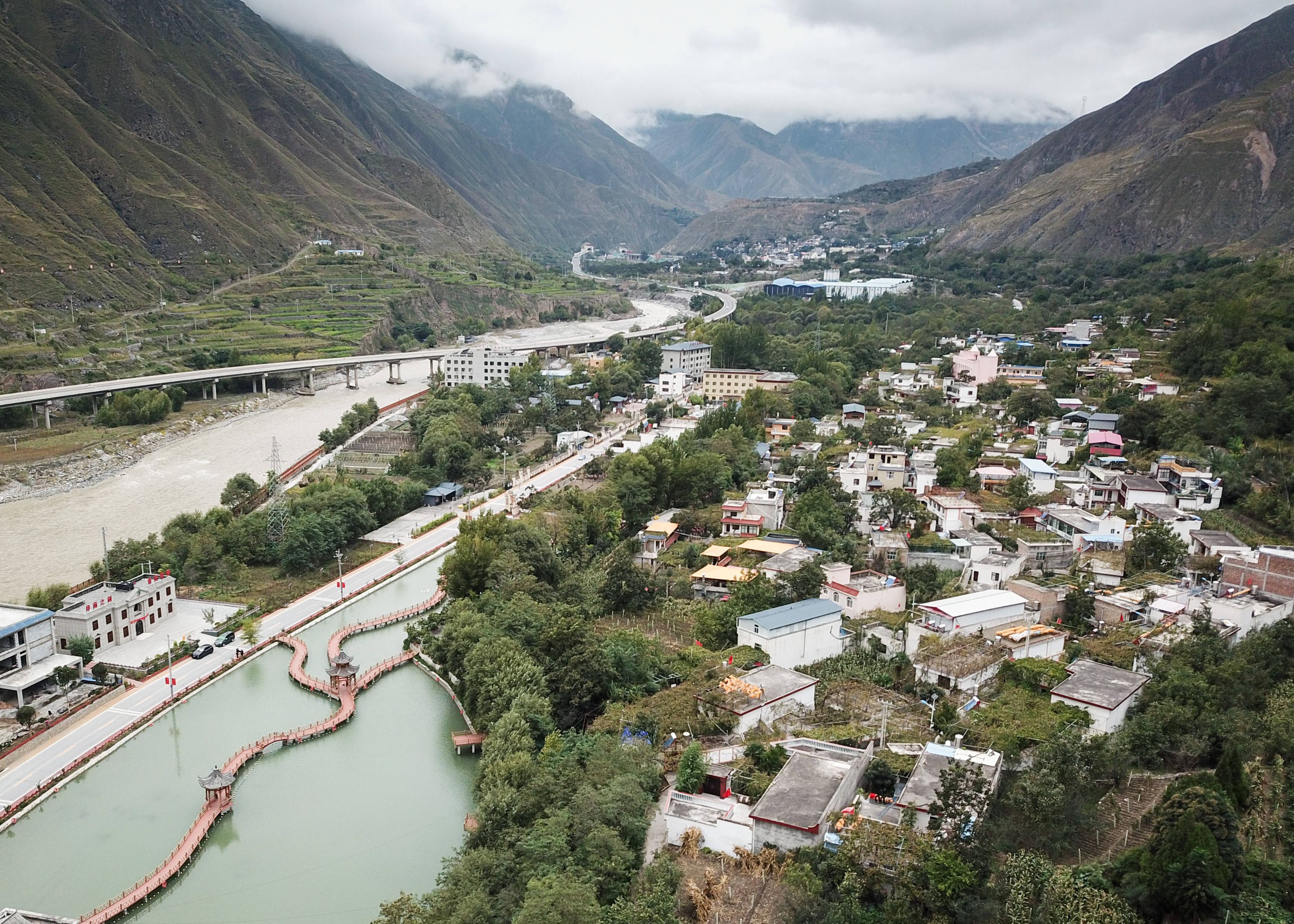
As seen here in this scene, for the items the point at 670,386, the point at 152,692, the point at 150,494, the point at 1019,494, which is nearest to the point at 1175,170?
the point at 670,386

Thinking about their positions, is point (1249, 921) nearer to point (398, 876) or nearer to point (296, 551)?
point (398, 876)

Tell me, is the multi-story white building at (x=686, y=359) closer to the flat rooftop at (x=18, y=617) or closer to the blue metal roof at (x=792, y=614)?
the blue metal roof at (x=792, y=614)

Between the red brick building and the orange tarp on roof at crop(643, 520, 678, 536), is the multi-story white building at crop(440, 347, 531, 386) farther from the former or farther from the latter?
the red brick building

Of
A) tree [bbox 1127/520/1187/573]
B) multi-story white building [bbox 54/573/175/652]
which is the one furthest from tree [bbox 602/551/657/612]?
multi-story white building [bbox 54/573/175/652]

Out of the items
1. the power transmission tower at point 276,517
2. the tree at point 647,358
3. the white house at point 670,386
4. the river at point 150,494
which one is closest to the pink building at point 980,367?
the white house at point 670,386

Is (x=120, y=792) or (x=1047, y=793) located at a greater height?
(x=1047, y=793)

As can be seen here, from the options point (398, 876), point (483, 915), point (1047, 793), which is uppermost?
point (1047, 793)

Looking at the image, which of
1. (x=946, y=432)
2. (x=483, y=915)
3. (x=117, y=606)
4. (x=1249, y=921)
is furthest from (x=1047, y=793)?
(x=946, y=432)
